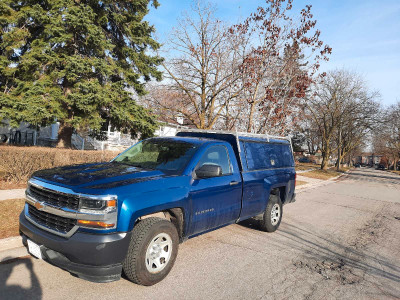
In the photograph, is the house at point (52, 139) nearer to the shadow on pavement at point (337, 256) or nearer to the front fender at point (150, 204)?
the shadow on pavement at point (337, 256)

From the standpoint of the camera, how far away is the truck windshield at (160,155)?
413cm

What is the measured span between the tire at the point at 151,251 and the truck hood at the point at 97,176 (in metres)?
0.56

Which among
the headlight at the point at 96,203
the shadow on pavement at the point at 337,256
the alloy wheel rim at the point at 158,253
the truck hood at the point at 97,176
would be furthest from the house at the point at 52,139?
the headlight at the point at 96,203

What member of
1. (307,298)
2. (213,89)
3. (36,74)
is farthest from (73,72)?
(307,298)

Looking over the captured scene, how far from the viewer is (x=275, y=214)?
6098 millimetres

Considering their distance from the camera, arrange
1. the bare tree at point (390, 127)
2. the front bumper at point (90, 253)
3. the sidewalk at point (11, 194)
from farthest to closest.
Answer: the bare tree at point (390, 127)
the sidewalk at point (11, 194)
the front bumper at point (90, 253)

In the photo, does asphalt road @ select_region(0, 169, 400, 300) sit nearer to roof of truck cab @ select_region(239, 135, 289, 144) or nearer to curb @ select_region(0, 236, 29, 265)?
curb @ select_region(0, 236, 29, 265)

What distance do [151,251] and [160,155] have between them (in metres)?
1.57

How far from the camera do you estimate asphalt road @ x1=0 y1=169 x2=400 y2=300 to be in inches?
128

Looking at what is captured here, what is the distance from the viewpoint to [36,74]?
35.4ft

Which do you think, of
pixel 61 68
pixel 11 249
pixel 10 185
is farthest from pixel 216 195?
pixel 61 68

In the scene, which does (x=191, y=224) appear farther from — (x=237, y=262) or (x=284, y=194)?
(x=284, y=194)

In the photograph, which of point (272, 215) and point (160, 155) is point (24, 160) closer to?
point (160, 155)

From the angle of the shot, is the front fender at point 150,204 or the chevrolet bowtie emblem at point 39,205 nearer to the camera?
the front fender at point 150,204
